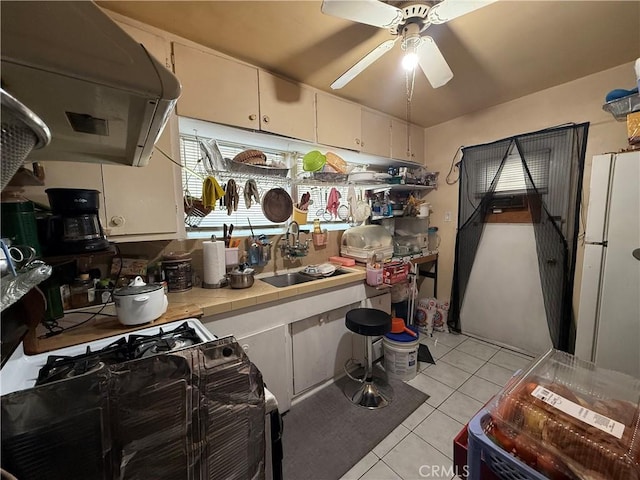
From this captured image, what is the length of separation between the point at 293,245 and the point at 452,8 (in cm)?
172

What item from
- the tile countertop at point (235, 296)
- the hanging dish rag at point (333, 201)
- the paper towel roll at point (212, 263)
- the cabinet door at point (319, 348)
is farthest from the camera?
the hanging dish rag at point (333, 201)

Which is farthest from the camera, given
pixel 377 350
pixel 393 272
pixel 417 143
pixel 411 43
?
pixel 417 143

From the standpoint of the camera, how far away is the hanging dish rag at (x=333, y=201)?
248cm

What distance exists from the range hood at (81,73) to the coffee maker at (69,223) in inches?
12.8

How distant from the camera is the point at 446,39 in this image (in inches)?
58.4

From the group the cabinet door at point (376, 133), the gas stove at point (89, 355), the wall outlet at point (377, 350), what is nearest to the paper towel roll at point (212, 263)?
the gas stove at point (89, 355)

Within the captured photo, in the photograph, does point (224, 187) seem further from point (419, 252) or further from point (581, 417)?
point (419, 252)

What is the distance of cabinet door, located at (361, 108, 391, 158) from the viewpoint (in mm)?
2354

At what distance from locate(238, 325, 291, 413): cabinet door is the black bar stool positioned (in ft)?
1.55

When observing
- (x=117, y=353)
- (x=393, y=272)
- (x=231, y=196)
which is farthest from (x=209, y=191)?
(x=393, y=272)

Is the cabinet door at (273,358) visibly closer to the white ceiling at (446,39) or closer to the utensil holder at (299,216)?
the utensil holder at (299,216)

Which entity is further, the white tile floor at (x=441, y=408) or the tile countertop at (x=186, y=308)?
the white tile floor at (x=441, y=408)

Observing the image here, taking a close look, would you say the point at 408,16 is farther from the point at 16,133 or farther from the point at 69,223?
the point at 69,223

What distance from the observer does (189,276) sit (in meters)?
1.59
